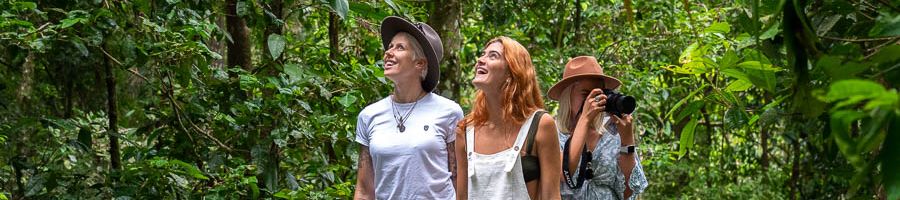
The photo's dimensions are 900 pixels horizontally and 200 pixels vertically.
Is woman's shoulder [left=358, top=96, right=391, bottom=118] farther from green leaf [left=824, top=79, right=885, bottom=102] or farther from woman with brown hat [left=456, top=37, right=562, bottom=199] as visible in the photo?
green leaf [left=824, top=79, right=885, bottom=102]

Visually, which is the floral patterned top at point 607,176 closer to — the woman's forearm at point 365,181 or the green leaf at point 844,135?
the woman's forearm at point 365,181

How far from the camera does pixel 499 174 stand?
3.66 metres

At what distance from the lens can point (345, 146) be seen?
530 centimetres

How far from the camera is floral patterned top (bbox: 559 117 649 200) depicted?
4120 mm

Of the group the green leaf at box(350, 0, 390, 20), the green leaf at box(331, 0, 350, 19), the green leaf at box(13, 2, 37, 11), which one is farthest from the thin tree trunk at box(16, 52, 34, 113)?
the green leaf at box(331, 0, 350, 19)

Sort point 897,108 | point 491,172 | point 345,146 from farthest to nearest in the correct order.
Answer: point 345,146
point 491,172
point 897,108

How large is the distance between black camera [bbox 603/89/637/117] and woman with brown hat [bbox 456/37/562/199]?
0.28 m

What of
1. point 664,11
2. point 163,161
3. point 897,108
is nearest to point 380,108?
point 163,161

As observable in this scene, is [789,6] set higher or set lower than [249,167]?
higher

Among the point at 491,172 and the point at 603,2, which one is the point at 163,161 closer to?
the point at 491,172

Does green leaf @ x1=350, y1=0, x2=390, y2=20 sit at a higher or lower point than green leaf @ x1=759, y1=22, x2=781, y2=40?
lower

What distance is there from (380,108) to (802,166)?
784 centimetres

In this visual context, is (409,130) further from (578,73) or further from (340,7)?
(578,73)

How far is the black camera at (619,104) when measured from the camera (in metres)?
3.93
